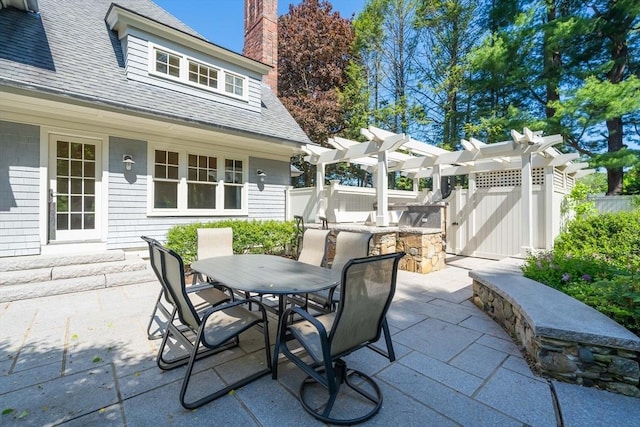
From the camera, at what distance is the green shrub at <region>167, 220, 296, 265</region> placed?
564cm

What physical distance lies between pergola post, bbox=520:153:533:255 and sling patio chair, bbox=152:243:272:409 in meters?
6.07

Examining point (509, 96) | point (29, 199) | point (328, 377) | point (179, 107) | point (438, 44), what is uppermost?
point (438, 44)

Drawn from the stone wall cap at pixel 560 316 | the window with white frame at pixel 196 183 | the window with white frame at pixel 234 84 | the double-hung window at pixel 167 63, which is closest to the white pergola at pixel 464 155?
the window with white frame at pixel 196 183

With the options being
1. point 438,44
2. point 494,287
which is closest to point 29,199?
point 494,287

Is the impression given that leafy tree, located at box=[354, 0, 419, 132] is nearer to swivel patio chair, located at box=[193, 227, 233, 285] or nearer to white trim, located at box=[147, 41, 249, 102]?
white trim, located at box=[147, 41, 249, 102]

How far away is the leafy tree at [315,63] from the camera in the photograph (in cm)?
1554

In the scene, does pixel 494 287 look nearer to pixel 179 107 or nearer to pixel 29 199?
pixel 179 107

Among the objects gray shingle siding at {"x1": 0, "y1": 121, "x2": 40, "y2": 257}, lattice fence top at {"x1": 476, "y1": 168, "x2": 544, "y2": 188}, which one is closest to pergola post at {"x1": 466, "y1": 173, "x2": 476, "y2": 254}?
lattice fence top at {"x1": 476, "y1": 168, "x2": 544, "y2": 188}

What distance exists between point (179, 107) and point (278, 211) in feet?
11.3

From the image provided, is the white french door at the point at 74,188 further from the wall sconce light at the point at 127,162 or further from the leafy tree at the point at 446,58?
the leafy tree at the point at 446,58

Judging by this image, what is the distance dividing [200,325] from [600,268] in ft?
15.3

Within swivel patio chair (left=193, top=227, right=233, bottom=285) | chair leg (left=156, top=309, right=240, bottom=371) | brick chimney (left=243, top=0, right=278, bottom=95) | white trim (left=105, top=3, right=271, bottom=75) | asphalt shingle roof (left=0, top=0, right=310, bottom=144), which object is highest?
brick chimney (left=243, top=0, right=278, bottom=95)

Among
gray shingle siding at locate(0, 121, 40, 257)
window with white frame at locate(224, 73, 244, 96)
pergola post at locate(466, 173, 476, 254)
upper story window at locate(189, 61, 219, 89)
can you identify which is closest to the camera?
gray shingle siding at locate(0, 121, 40, 257)

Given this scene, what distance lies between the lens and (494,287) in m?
3.54
